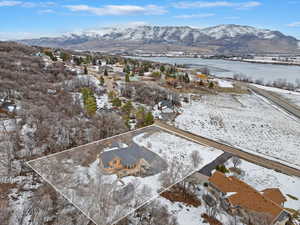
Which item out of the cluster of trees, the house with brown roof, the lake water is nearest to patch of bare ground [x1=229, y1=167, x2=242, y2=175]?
the house with brown roof

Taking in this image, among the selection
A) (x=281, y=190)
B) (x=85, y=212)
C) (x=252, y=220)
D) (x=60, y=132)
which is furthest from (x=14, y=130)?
(x=281, y=190)

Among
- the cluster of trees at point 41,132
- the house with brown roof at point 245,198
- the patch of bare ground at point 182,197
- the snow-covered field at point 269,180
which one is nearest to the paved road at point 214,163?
the house with brown roof at point 245,198

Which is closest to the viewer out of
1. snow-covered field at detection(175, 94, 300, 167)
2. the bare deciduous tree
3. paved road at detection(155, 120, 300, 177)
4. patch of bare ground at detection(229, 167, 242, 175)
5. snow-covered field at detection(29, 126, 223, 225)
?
snow-covered field at detection(29, 126, 223, 225)

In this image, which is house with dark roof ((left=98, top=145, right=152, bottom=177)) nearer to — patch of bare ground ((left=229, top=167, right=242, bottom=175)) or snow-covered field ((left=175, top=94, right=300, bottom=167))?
patch of bare ground ((left=229, top=167, right=242, bottom=175))

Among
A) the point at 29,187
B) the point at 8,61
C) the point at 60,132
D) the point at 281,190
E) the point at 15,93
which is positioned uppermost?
the point at 8,61

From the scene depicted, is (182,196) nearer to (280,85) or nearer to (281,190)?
(281,190)

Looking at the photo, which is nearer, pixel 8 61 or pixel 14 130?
pixel 14 130

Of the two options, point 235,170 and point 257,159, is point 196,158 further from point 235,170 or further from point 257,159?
point 257,159
